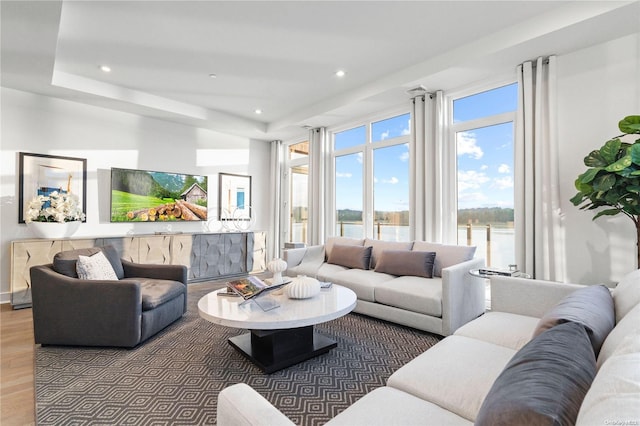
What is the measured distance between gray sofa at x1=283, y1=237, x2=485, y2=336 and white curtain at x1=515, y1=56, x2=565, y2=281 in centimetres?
61

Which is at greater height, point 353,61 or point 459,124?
point 353,61

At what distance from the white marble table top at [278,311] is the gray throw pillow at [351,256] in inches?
52.3

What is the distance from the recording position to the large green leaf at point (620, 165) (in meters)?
2.19

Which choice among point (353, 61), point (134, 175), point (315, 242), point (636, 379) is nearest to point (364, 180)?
point (315, 242)

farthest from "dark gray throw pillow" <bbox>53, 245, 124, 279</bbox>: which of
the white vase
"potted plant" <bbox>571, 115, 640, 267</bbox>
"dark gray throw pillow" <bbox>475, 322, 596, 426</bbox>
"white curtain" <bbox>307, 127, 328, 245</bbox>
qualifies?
"potted plant" <bbox>571, 115, 640, 267</bbox>

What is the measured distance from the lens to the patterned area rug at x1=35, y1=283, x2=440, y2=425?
1786 millimetres

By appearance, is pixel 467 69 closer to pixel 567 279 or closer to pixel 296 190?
pixel 567 279

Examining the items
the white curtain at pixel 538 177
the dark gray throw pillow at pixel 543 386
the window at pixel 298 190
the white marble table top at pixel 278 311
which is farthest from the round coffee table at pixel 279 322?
the window at pixel 298 190

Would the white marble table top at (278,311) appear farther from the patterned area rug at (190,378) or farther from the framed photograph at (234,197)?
the framed photograph at (234,197)

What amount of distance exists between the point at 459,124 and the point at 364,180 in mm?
1714

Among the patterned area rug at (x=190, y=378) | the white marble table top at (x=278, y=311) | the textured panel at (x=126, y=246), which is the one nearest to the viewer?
the patterned area rug at (x=190, y=378)

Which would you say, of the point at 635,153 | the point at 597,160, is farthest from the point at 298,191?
the point at 635,153

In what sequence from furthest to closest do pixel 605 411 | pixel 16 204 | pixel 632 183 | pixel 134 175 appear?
pixel 134 175 < pixel 16 204 < pixel 632 183 < pixel 605 411

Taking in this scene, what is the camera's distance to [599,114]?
2947 millimetres
